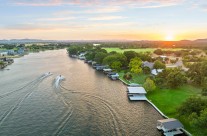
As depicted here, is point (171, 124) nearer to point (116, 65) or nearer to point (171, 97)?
point (171, 97)

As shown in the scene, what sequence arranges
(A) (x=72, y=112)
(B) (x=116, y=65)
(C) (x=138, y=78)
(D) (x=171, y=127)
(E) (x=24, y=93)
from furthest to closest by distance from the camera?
(B) (x=116, y=65) < (C) (x=138, y=78) < (E) (x=24, y=93) < (A) (x=72, y=112) < (D) (x=171, y=127)

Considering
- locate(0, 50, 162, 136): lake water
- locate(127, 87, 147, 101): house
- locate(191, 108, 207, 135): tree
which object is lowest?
locate(0, 50, 162, 136): lake water

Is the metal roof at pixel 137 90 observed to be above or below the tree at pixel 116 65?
below

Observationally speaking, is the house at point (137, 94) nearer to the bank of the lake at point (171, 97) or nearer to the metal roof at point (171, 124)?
the bank of the lake at point (171, 97)

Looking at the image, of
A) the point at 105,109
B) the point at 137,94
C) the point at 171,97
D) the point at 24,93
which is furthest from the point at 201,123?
the point at 24,93

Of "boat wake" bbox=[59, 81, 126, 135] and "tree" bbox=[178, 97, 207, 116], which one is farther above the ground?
"tree" bbox=[178, 97, 207, 116]

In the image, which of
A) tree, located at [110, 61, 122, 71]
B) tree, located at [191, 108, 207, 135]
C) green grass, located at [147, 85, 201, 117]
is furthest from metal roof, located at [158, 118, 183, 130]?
tree, located at [110, 61, 122, 71]

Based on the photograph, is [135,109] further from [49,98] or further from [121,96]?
[49,98]

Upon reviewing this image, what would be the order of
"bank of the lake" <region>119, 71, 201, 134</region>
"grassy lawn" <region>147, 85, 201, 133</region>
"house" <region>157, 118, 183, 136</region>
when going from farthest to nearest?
"grassy lawn" <region>147, 85, 201, 133</region>, "bank of the lake" <region>119, 71, 201, 134</region>, "house" <region>157, 118, 183, 136</region>

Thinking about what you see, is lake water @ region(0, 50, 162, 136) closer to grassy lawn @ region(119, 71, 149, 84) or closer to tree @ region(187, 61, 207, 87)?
grassy lawn @ region(119, 71, 149, 84)

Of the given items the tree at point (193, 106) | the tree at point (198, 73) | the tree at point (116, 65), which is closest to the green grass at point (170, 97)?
the tree at point (198, 73)

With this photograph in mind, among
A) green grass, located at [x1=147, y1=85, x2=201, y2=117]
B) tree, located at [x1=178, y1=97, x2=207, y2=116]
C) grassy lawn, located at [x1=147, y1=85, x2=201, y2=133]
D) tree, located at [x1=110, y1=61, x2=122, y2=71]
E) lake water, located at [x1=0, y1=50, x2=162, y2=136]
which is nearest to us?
tree, located at [x1=178, y1=97, x2=207, y2=116]
